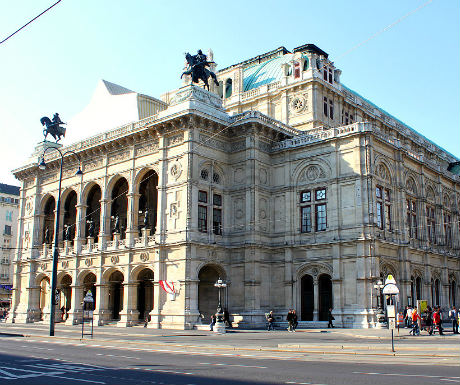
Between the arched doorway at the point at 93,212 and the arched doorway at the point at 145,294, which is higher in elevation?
the arched doorway at the point at 93,212

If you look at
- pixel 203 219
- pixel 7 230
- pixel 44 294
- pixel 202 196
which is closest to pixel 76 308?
pixel 44 294

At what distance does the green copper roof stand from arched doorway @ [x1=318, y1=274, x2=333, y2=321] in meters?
24.3

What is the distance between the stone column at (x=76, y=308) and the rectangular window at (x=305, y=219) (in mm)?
21868

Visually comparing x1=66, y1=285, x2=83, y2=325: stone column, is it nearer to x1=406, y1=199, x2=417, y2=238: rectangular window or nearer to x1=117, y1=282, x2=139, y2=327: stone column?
x1=117, y1=282, x2=139, y2=327: stone column

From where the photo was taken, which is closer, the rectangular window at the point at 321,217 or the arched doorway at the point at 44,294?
the rectangular window at the point at 321,217

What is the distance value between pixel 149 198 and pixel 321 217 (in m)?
16.6

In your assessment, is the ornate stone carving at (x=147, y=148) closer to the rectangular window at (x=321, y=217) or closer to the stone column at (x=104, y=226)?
the stone column at (x=104, y=226)

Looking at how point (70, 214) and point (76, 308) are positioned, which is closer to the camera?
point (76, 308)

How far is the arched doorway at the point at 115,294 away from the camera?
51.1 meters

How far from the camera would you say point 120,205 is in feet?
177

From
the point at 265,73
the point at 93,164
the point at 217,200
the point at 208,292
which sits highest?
the point at 265,73

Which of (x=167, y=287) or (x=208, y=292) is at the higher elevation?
(x=167, y=287)

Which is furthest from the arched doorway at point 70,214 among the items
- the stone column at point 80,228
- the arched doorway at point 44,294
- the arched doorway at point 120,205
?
the arched doorway at point 120,205

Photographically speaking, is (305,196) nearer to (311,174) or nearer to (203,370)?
(311,174)
